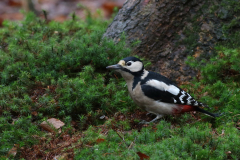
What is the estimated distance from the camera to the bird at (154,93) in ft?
13.3

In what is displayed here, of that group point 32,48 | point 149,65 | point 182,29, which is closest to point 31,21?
point 32,48

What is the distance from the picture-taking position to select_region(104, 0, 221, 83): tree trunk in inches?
213

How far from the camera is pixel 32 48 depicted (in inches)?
204

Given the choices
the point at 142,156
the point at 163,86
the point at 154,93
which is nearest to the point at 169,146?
the point at 142,156

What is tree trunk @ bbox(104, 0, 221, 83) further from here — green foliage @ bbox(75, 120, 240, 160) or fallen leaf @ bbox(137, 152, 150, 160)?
fallen leaf @ bbox(137, 152, 150, 160)

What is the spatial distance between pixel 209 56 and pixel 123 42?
5.61 ft

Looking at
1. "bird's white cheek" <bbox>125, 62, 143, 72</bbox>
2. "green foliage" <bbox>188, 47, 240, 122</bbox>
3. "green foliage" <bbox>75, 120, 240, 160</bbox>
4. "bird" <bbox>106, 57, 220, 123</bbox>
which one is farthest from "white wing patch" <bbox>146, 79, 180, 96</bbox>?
"green foliage" <bbox>75, 120, 240, 160</bbox>

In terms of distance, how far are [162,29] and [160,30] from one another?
47 mm

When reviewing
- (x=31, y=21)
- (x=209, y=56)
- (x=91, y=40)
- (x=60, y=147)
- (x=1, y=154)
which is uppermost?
(x=31, y=21)

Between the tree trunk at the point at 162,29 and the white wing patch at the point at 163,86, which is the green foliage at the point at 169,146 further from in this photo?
the tree trunk at the point at 162,29

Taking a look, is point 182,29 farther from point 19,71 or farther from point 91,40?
point 19,71

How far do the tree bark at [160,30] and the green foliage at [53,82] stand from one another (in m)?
0.46

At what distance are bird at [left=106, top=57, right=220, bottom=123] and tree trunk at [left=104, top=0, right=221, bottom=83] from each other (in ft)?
3.90

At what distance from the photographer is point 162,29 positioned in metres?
5.48
